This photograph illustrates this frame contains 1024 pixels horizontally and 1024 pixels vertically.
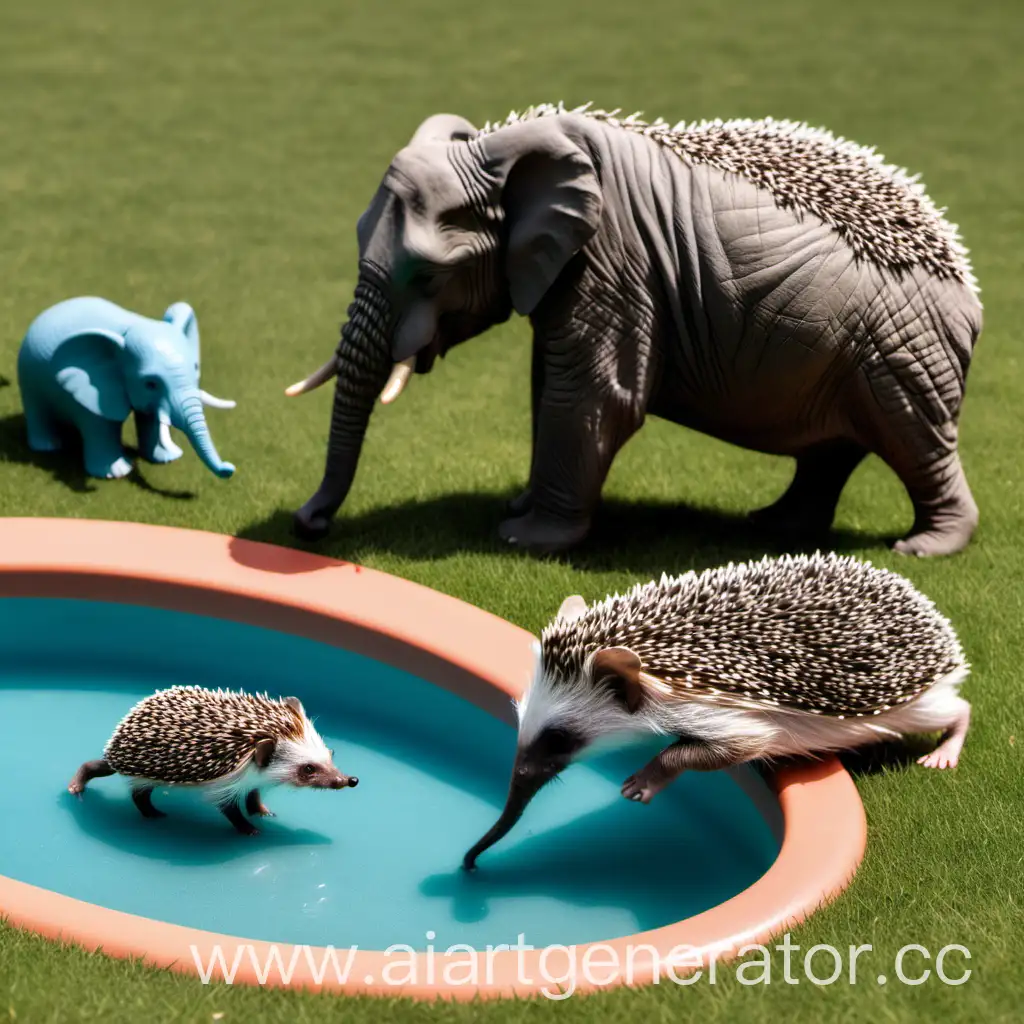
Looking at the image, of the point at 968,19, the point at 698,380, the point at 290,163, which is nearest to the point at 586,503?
the point at 698,380

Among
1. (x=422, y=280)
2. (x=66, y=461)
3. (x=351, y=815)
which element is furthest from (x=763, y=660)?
(x=66, y=461)

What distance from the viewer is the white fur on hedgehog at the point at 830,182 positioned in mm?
6613

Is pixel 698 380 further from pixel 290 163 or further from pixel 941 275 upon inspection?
pixel 290 163

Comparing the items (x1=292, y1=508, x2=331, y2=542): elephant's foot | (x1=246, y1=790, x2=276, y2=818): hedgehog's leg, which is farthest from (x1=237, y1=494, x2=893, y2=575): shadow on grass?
(x1=246, y1=790, x2=276, y2=818): hedgehog's leg

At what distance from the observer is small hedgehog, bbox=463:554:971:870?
484 centimetres

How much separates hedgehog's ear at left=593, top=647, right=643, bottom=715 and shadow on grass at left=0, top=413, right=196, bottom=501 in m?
3.18

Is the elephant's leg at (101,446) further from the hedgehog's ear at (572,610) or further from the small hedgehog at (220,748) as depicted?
the hedgehog's ear at (572,610)

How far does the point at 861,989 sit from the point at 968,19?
1625 cm

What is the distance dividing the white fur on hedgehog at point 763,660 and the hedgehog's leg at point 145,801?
1338mm

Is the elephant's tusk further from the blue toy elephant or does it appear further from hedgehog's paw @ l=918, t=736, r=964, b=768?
hedgehog's paw @ l=918, t=736, r=964, b=768

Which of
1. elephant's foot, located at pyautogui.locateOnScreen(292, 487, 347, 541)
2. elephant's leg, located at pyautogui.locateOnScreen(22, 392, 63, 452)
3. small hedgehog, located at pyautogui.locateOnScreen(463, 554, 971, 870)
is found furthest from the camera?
elephant's leg, located at pyautogui.locateOnScreen(22, 392, 63, 452)

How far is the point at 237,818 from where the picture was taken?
17.4ft

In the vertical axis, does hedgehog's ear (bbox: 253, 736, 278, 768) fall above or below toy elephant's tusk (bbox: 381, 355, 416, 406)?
below

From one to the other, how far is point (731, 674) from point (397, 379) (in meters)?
2.09
